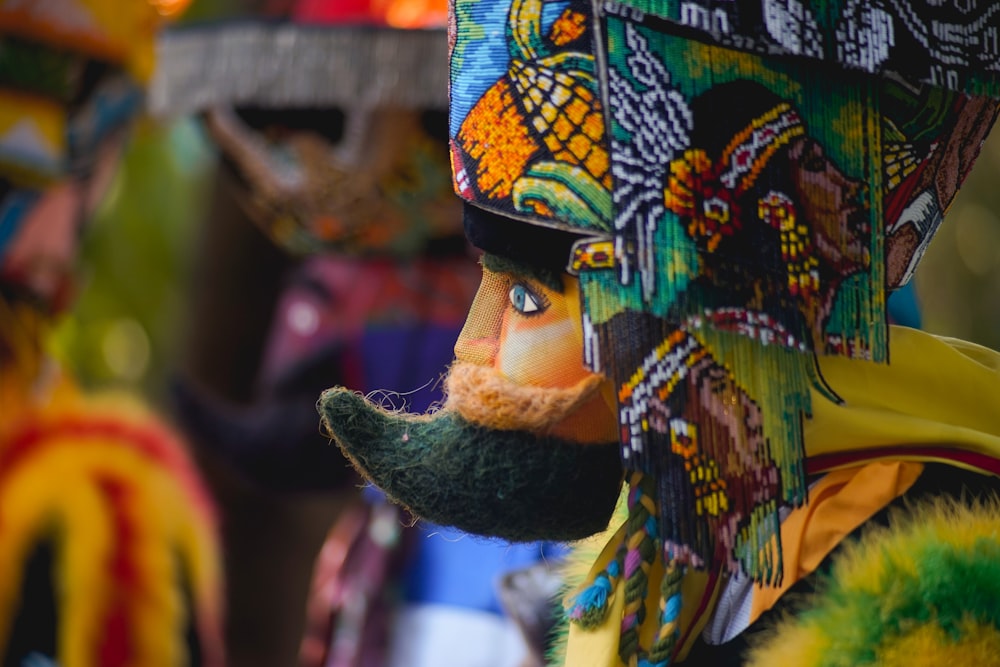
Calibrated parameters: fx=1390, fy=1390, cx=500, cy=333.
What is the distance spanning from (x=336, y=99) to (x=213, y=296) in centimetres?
161

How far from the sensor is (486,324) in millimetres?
1315

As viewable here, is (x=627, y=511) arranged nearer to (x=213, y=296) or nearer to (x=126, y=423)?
(x=126, y=423)

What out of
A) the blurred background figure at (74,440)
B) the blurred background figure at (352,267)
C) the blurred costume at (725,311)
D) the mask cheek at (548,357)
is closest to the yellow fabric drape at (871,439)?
the blurred costume at (725,311)

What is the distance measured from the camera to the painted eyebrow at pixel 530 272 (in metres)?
1.26

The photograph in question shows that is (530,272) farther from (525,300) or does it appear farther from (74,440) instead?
(74,440)

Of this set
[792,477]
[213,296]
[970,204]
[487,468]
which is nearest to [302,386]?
[213,296]

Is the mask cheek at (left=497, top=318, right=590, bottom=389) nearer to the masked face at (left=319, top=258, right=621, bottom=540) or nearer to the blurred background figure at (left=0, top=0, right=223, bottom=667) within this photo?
the masked face at (left=319, top=258, right=621, bottom=540)

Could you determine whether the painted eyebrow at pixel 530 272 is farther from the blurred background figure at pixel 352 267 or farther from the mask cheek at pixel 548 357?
the blurred background figure at pixel 352 267

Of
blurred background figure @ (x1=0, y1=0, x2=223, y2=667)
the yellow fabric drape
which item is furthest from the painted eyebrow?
blurred background figure @ (x1=0, y1=0, x2=223, y2=667)

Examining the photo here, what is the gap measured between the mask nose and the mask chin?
6 centimetres

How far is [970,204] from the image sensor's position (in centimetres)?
445

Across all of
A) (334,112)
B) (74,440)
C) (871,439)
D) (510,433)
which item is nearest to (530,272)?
(510,433)

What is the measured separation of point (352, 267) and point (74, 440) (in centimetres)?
63

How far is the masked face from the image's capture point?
1265mm
